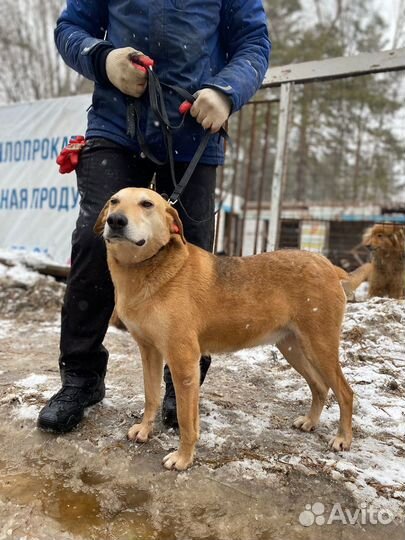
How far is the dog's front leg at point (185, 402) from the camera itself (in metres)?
2.34

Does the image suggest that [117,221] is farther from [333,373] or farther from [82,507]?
[333,373]

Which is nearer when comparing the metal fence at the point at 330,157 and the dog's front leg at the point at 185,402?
the dog's front leg at the point at 185,402

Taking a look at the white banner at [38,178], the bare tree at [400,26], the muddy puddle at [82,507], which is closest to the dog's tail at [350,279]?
the muddy puddle at [82,507]

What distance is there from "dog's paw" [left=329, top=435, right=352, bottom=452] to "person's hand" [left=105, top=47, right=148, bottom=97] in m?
2.16

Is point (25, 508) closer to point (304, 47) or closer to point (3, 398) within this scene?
point (3, 398)

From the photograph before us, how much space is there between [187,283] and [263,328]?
0.52 m

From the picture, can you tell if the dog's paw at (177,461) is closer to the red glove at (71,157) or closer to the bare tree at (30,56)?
the red glove at (71,157)

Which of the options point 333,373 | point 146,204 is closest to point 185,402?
point 333,373

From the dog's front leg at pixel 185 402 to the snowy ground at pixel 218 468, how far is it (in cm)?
8

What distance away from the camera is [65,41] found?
2752mm

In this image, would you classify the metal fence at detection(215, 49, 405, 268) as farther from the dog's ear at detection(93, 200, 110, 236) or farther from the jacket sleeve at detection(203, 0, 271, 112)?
the dog's ear at detection(93, 200, 110, 236)

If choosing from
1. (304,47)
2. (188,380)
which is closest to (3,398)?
(188,380)

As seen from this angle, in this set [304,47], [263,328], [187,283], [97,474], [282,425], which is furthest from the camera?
[304,47]

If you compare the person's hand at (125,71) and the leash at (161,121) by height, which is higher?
the person's hand at (125,71)
